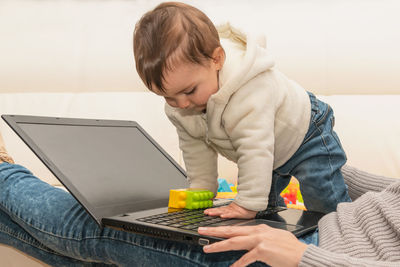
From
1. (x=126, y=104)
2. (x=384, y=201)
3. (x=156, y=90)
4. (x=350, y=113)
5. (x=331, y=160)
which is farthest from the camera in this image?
(x=126, y=104)

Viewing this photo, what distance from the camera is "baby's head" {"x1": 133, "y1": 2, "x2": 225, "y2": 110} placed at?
0.84 m

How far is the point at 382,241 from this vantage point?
660 mm

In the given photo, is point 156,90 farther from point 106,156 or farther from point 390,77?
point 390,77

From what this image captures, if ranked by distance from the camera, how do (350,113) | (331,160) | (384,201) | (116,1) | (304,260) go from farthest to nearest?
(116,1) < (350,113) < (331,160) < (384,201) < (304,260)

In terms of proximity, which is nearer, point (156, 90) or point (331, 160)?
point (156, 90)

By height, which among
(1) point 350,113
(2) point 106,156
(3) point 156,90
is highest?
(3) point 156,90

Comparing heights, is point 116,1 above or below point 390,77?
above

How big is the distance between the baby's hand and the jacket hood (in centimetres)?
22

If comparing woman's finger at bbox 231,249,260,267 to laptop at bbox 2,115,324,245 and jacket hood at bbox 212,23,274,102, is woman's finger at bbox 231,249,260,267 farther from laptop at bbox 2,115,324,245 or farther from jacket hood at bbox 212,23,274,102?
jacket hood at bbox 212,23,274,102

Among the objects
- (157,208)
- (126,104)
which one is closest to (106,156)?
(157,208)

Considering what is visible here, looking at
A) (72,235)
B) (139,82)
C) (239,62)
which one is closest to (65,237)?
(72,235)

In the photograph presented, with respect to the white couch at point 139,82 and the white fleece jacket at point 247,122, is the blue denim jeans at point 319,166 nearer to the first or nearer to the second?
the white fleece jacket at point 247,122

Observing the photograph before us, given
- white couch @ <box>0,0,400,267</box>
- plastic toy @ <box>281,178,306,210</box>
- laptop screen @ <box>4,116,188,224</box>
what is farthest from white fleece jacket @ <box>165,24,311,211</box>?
white couch @ <box>0,0,400,267</box>

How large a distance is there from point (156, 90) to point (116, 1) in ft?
4.44
